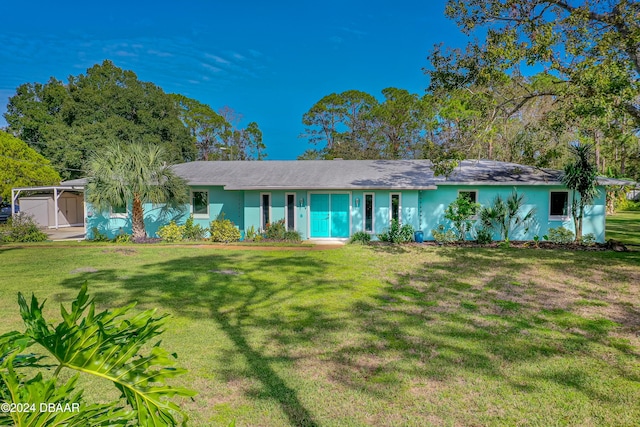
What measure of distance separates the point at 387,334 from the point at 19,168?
99.8 ft

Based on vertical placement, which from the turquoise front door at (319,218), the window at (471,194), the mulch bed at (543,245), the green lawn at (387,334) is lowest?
the green lawn at (387,334)

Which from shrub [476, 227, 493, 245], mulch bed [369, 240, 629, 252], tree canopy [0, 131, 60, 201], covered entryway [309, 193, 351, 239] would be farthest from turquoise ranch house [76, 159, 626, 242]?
tree canopy [0, 131, 60, 201]

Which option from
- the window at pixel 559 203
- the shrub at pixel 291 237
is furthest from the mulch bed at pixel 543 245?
the shrub at pixel 291 237

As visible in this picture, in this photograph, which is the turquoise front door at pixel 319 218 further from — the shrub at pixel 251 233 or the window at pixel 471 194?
the window at pixel 471 194

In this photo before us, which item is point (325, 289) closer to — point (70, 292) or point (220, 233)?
point (70, 292)

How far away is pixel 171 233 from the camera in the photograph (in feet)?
54.0

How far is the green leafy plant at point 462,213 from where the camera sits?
15.6 metres

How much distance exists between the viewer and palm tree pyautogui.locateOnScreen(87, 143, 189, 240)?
15.2 m

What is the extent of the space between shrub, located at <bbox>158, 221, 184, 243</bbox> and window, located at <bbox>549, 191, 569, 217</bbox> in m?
16.3

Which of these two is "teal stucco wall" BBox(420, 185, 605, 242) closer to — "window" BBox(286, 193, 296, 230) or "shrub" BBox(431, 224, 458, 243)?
"shrub" BBox(431, 224, 458, 243)

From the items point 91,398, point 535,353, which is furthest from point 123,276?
point 535,353

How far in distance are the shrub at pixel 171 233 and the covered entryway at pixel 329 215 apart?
19.2 feet

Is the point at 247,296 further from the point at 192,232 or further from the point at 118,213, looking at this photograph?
the point at 118,213

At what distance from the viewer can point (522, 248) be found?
14469 mm
